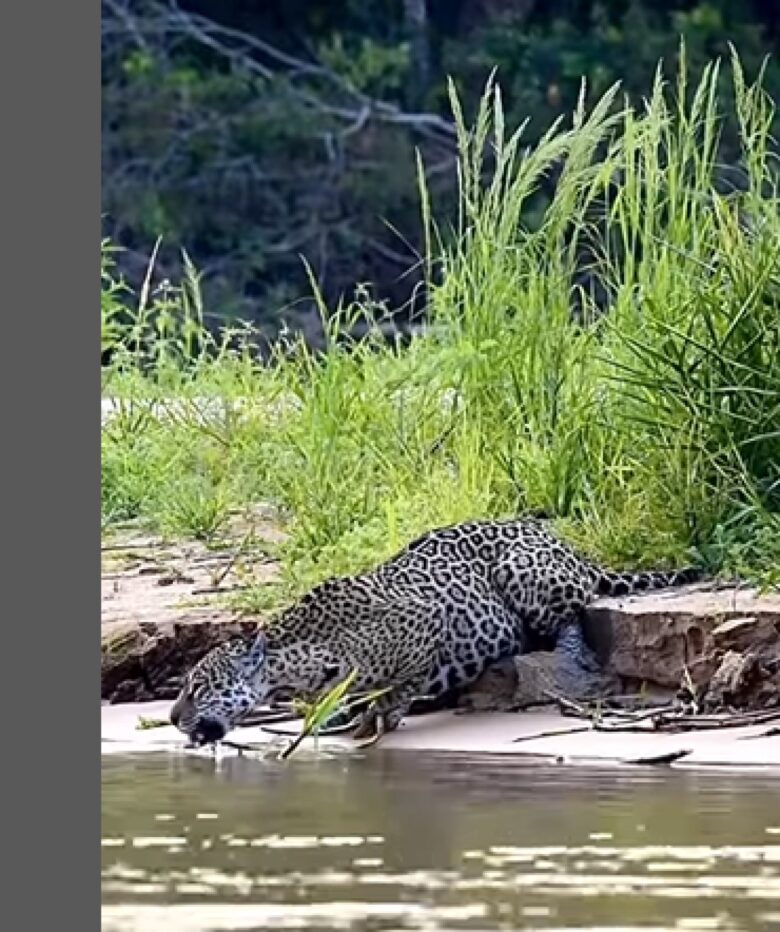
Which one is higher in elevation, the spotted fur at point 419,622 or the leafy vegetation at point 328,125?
the leafy vegetation at point 328,125

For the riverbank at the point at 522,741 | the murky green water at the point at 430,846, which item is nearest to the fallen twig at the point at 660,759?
the riverbank at the point at 522,741

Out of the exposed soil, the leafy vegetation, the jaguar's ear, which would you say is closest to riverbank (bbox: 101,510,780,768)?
the exposed soil

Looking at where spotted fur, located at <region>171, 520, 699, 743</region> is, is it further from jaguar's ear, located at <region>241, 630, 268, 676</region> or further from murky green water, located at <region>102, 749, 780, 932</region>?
murky green water, located at <region>102, 749, 780, 932</region>

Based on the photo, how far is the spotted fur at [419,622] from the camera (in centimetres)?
851

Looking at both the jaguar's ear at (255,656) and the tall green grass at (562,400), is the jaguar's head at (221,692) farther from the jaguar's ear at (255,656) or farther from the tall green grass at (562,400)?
the tall green grass at (562,400)

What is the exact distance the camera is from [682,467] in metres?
9.33

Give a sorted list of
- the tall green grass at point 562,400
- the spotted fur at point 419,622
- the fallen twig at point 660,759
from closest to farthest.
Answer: the fallen twig at point 660,759 → the spotted fur at point 419,622 → the tall green grass at point 562,400

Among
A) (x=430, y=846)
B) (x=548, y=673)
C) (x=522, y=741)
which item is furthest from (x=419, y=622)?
(x=430, y=846)

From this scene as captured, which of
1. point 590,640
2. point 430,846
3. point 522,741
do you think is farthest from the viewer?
point 590,640

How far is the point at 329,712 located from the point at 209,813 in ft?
4.40

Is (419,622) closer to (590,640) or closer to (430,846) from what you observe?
(590,640)

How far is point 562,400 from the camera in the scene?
9.91 m

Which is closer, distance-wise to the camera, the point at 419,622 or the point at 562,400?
the point at 419,622

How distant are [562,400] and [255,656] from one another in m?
1.75
